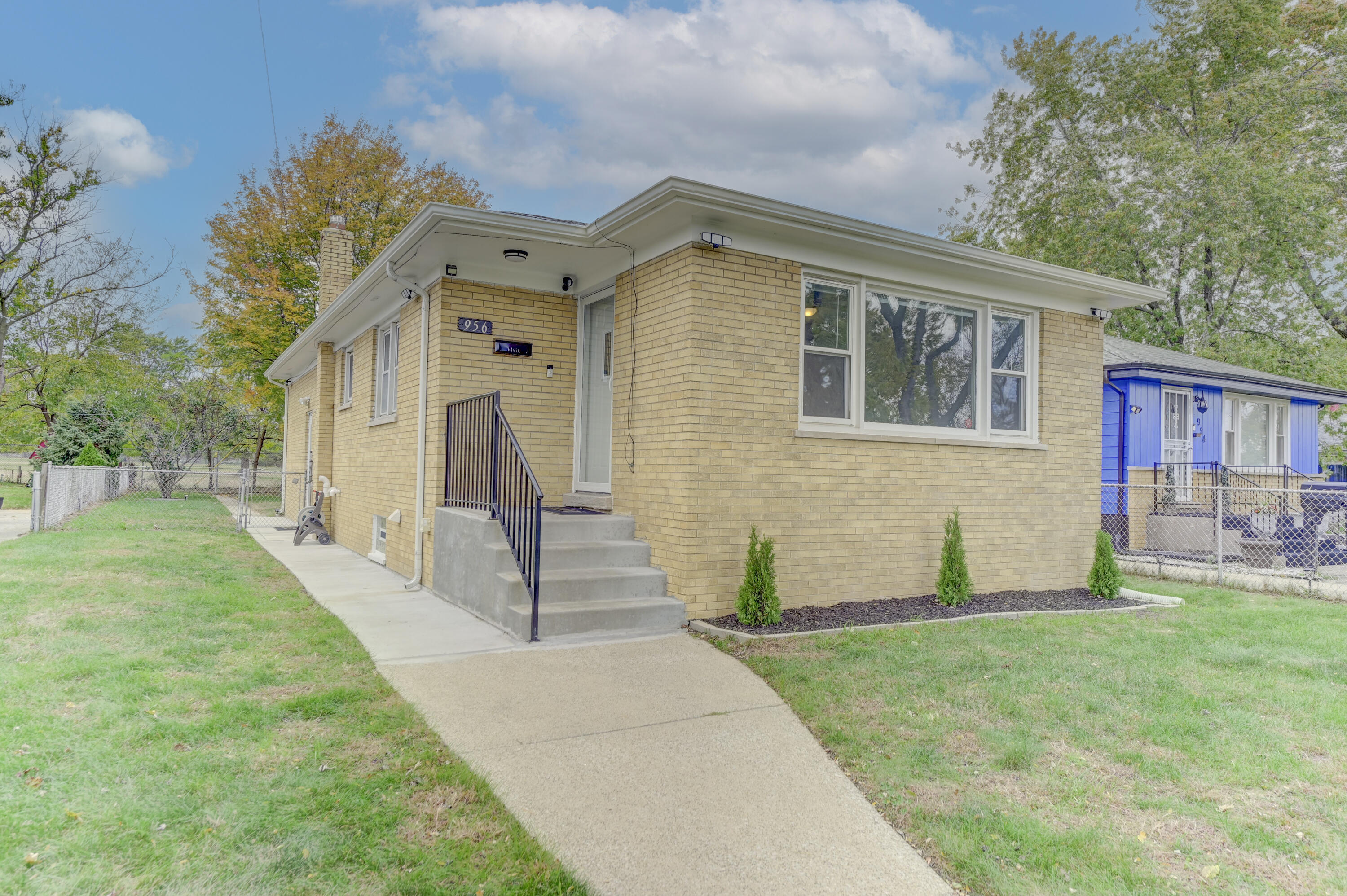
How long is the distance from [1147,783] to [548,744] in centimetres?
261

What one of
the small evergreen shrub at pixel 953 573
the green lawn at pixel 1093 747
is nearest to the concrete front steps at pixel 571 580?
the green lawn at pixel 1093 747

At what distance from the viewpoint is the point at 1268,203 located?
1778 centimetres

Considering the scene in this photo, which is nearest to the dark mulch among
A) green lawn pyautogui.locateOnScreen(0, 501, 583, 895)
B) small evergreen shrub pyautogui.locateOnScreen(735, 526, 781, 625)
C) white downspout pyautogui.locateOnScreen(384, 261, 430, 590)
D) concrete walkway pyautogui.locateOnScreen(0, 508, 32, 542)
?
small evergreen shrub pyautogui.locateOnScreen(735, 526, 781, 625)

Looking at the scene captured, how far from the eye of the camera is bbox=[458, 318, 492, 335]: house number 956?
281 inches

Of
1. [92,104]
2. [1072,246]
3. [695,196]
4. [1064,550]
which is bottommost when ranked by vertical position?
[1064,550]

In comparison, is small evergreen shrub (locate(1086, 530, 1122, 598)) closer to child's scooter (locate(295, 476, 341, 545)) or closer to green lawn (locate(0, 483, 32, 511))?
child's scooter (locate(295, 476, 341, 545))

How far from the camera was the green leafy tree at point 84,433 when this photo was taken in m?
21.8

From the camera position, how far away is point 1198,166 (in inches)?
703

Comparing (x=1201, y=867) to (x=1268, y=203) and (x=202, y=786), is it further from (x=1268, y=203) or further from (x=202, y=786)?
(x=1268, y=203)

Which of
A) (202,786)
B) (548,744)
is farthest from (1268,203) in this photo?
(202,786)

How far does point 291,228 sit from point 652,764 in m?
22.9

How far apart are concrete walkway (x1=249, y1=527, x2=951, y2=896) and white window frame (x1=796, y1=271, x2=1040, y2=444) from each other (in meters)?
2.52

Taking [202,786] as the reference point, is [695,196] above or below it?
above

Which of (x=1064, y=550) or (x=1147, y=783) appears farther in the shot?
(x=1064, y=550)
